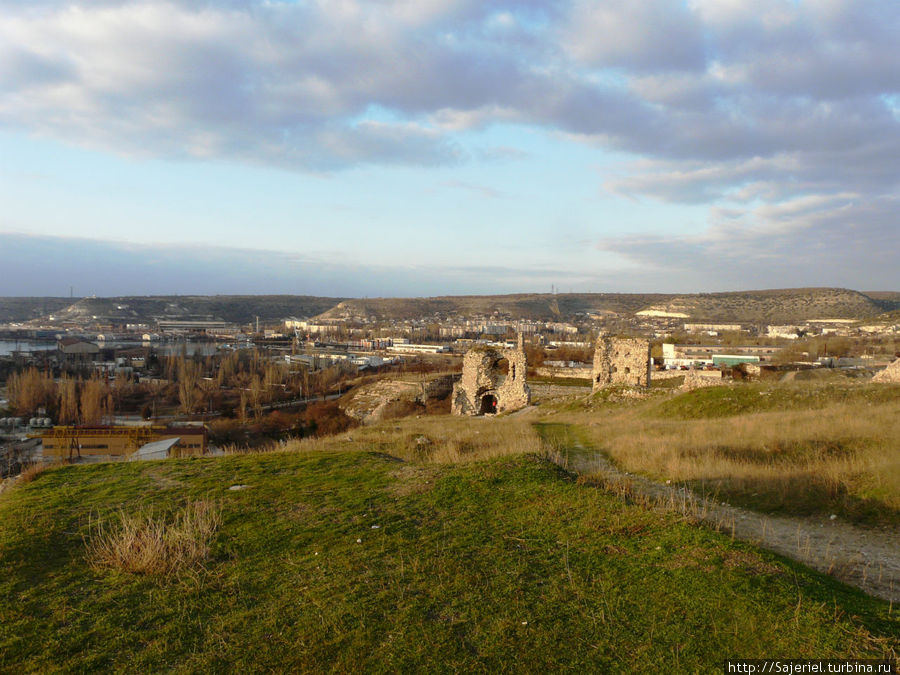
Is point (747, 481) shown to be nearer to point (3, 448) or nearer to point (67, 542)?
point (67, 542)

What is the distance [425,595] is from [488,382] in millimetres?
26637

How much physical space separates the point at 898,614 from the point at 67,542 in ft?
25.2

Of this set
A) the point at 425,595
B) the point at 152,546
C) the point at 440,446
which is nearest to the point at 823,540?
the point at 425,595

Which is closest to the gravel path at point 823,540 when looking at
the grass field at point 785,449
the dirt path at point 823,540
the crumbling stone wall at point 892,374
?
the dirt path at point 823,540

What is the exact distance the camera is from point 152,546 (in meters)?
5.14

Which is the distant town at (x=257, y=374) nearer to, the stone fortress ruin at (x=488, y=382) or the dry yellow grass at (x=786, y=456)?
the stone fortress ruin at (x=488, y=382)

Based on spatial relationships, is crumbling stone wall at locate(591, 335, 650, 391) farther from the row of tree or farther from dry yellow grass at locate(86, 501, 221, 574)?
the row of tree

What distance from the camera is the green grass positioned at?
3.60 metres

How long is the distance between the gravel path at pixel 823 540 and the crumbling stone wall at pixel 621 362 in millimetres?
20428

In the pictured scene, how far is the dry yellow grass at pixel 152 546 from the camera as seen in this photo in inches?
197

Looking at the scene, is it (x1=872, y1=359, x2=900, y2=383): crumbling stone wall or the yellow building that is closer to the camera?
(x1=872, y1=359, x2=900, y2=383): crumbling stone wall

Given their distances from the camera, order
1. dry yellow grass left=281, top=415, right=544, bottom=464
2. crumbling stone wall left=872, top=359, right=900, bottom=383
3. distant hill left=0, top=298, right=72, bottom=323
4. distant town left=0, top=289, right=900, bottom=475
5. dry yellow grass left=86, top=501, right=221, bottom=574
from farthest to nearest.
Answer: distant hill left=0, top=298, right=72, bottom=323, distant town left=0, top=289, right=900, bottom=475, crumbling stone wall left=872, top=359, right=900, bottom=383, dry yellow grass left=281, top=415, right=544, bottom=464, dry yellow grass left=86, top=501, right=221, bottom=574

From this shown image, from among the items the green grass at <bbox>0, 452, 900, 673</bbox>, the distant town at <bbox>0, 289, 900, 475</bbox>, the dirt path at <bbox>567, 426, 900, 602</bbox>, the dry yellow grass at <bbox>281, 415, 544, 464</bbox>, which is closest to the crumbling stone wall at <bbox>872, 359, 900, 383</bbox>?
the distant town at <bbox>0, 289, 900, 475</bbox>

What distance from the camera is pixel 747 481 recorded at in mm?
9461
